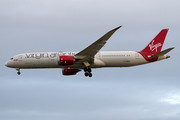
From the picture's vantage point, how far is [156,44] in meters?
50.8

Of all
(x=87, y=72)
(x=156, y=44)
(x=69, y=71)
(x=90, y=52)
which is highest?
(x=156, y=44)

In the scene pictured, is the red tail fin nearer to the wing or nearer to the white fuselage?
the white fuselage

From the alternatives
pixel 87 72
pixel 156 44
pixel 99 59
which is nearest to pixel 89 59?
pixel 99 59

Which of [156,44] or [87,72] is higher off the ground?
[156,44]

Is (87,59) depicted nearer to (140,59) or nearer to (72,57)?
(72,57)

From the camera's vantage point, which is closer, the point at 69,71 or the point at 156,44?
the point at 156,44

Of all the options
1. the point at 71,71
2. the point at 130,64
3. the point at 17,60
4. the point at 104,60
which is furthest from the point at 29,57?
the point at 130,64

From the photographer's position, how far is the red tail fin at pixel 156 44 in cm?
5047

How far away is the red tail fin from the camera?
5047 cm

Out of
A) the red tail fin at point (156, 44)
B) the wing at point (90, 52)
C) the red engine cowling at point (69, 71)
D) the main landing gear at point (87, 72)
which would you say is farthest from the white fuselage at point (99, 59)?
the red engine cowling at point (69, 71)

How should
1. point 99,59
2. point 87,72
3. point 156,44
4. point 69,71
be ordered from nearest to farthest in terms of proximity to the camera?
point 99,59
point 87,72
point 156,44
point 69,71

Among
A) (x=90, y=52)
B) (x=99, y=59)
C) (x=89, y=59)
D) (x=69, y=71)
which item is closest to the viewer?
(x=90, y=52)

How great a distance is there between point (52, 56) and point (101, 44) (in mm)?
7891

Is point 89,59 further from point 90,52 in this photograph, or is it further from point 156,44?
point 156,44
